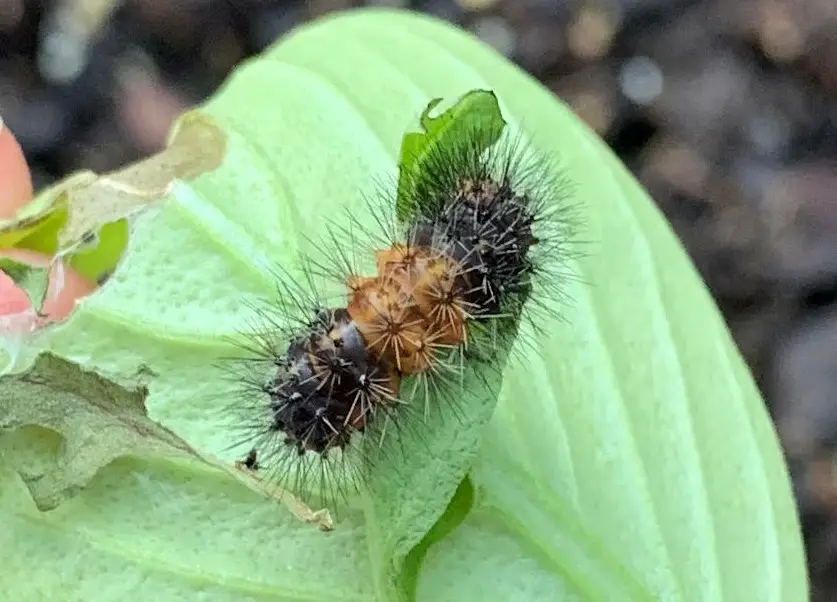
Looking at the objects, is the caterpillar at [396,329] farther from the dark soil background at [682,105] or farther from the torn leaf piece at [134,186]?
the dark soil background at [682,105]

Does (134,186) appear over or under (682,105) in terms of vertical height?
over

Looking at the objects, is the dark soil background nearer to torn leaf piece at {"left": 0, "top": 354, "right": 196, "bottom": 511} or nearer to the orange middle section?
the orange middle section

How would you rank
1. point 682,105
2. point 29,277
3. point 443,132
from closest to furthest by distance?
point 443,132 → point 29,277 → point 682,105

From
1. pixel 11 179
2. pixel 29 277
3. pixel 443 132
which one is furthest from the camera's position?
pixel 11 179

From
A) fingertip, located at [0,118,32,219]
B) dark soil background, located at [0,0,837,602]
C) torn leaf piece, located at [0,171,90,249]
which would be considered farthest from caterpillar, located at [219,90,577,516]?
dark soil background, located at [0,0,837,602]

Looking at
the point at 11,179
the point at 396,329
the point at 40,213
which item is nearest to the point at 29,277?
Answer: the point at 40,213

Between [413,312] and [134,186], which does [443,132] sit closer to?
[413,312]

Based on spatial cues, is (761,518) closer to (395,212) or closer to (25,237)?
(395,212)
